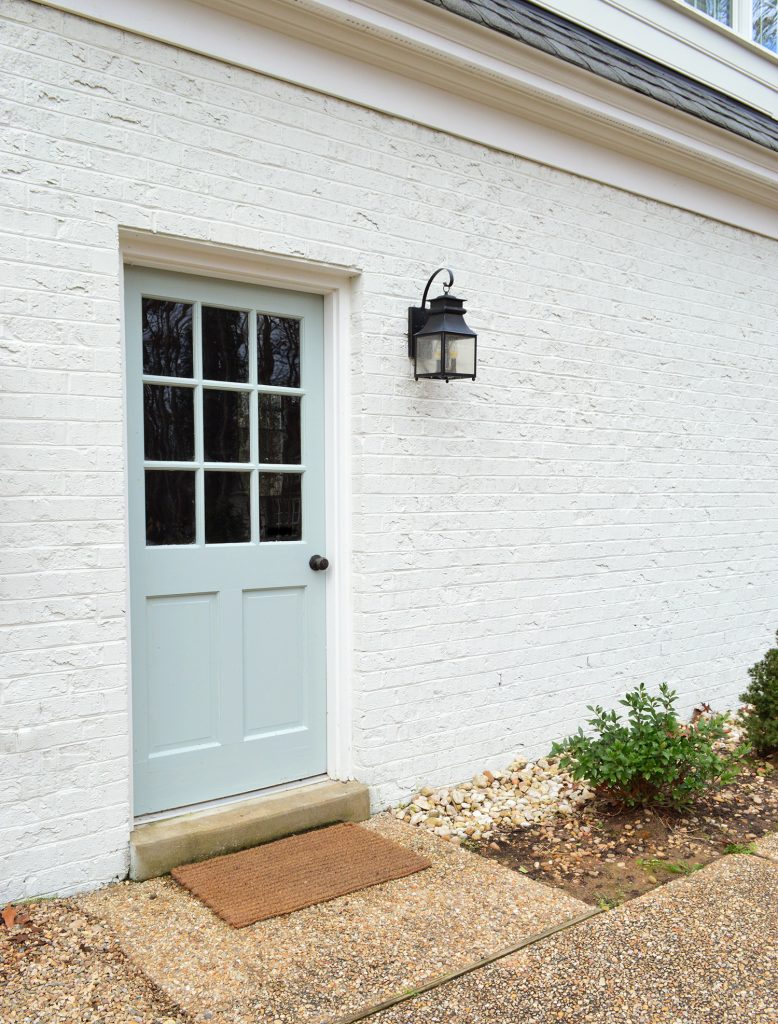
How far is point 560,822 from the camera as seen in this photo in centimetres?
407

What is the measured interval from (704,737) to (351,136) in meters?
3.19

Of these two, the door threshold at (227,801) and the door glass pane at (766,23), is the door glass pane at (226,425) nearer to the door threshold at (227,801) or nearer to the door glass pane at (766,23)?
the door threshold at (227,801)

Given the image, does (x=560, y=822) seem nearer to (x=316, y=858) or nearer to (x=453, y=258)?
(x=316, y=858)

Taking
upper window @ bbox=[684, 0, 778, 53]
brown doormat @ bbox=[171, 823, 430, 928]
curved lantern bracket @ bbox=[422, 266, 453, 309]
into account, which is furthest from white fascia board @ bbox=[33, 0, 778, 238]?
brown doormat @ bbox=[171, 823, 430, 928]

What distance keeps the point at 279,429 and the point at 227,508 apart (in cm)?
44

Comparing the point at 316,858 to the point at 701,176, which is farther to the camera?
the point at 701,176

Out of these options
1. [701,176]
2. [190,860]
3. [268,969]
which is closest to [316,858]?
[190,860]

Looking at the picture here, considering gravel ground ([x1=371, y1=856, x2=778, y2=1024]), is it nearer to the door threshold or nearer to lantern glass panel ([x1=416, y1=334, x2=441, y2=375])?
the door threshold

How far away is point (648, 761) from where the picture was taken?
12.9 ft

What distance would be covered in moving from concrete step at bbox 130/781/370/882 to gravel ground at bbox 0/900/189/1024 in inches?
14.7

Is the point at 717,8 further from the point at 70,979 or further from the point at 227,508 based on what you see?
the point at 70,979

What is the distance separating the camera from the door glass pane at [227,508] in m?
3.70

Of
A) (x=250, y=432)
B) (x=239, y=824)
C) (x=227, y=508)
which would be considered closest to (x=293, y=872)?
(x=239, y=824)

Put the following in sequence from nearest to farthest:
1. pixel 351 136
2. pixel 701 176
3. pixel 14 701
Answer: pixel 14 701, pixel 351 136, pixel 701 176
